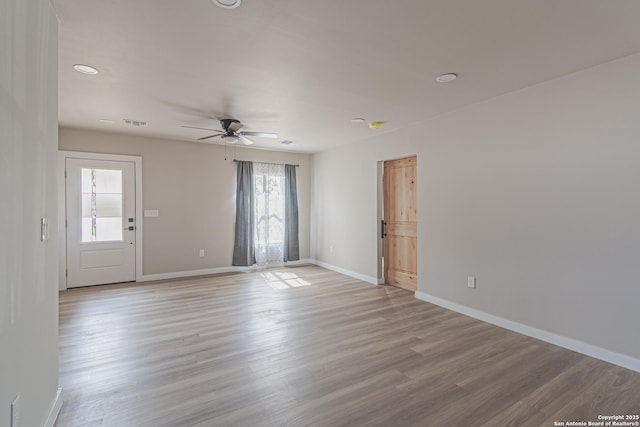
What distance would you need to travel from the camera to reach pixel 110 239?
5.37 metres

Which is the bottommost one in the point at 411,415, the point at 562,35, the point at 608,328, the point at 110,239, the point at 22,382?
the point at 411,415

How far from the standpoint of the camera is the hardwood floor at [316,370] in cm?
204

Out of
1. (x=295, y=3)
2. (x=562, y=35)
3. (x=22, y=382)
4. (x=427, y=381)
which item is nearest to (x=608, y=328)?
(x=427, y=381)

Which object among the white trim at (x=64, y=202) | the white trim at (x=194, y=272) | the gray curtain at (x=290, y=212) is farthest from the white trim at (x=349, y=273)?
the white trim at (x=64, y=202)

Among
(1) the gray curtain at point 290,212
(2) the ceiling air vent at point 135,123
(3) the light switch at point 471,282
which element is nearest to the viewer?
(3) the light switch at point 471,282

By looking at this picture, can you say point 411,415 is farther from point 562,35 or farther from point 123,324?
point 123,324

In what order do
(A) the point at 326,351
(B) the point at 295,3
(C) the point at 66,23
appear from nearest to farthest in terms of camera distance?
(B) the point at 295,3, (C) the point at 66,23, (A) the point at 326,351

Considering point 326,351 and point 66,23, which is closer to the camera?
point 66,23

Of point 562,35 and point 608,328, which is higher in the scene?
point 562,35

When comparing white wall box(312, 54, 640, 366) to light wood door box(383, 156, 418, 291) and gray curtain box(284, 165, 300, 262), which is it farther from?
gray curtain box(284, 165, 300, 262)

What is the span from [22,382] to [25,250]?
25.1 inches

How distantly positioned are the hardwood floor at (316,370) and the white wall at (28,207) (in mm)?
583

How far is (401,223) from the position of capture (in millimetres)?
5195

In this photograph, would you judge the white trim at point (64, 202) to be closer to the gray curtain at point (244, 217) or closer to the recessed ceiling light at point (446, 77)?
the gray curtain at point (244, 217)
